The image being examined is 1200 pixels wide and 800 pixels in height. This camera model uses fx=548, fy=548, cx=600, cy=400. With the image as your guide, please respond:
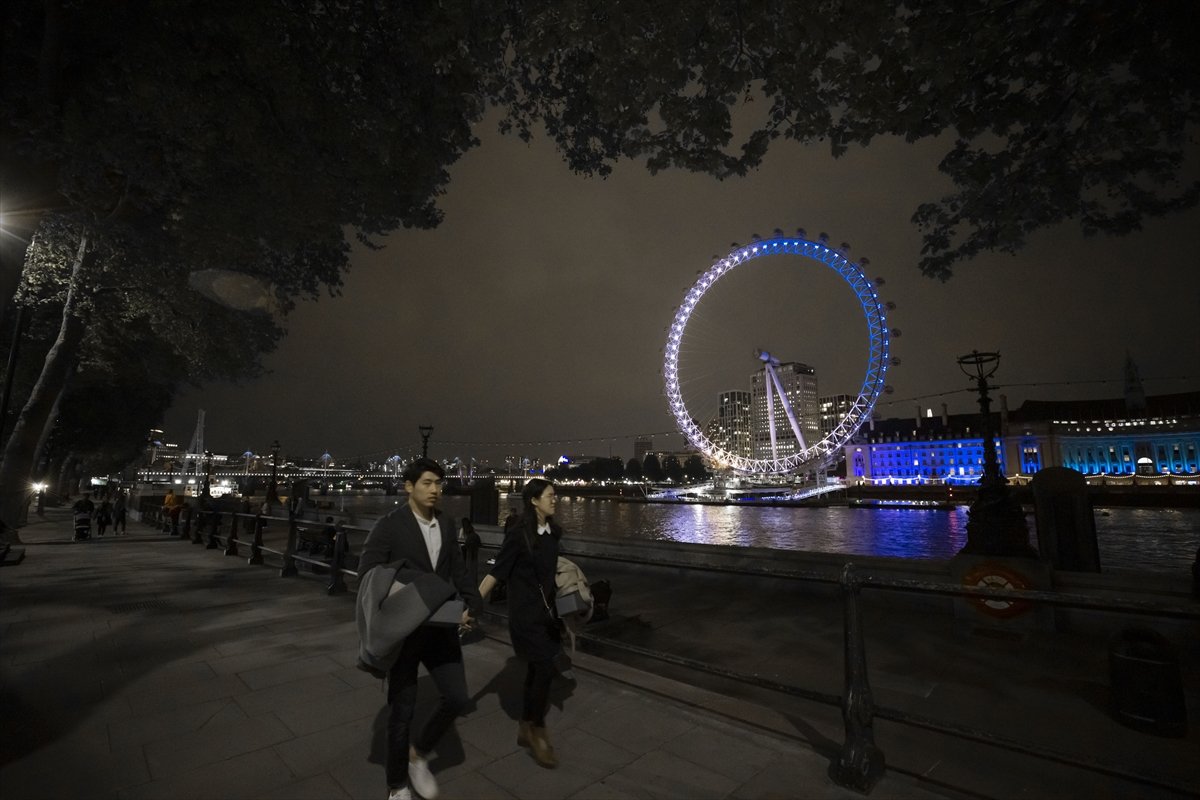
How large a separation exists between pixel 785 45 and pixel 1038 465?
5890 inches

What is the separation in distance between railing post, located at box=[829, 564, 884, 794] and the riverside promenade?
0.38ft

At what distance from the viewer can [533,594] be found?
4.11 meters

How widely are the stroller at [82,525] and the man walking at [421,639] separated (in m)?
24.9

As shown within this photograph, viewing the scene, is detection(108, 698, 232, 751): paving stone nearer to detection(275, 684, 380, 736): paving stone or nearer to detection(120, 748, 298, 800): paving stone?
detection(275, 684, 380, 736): paving stone

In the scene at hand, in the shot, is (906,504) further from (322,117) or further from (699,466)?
(699,466)

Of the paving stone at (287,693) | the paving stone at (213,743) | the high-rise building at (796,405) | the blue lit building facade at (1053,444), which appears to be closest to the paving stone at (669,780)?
the paving stone at (287,693)

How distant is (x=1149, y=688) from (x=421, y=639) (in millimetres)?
5913

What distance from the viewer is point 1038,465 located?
120688 millimetres

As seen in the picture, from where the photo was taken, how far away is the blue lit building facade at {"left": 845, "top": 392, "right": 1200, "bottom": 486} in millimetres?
112625

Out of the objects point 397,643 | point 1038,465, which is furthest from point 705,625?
point 1038,465

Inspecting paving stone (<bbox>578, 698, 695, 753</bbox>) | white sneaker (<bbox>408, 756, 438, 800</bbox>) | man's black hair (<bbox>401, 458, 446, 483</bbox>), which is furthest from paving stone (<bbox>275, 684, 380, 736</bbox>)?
man's black hair (<bbox>401, 458, 446, 483</bbox>)

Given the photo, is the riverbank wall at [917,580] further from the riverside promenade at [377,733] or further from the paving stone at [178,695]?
the paving stone at [178,695]

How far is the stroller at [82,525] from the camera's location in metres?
20.5

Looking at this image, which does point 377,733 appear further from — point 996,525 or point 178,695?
point 996,525
